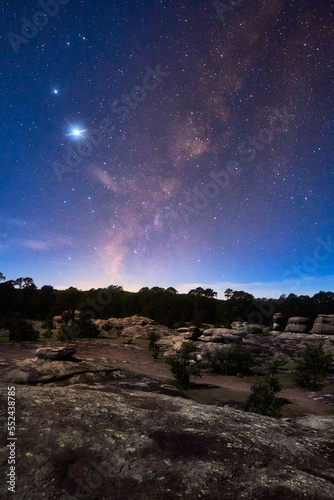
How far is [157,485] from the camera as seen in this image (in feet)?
12.7

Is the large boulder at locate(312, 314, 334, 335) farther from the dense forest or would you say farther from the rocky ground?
the rocky ground

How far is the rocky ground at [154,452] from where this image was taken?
378 cm

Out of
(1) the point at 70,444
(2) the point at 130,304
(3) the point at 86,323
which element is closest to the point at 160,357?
(3) the point at 86,323

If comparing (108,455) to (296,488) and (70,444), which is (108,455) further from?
(296,488)

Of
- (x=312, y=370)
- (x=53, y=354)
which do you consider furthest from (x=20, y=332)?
(x=312, y=370)

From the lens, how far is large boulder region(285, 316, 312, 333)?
69.4 m

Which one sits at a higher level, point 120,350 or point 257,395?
point 257,395

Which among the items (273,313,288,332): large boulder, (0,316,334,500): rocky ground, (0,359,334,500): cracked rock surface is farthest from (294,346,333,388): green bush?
(273,313,288,332): large boulder

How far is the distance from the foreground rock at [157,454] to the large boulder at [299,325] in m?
73.1

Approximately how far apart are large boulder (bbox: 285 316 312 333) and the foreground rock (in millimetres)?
73058

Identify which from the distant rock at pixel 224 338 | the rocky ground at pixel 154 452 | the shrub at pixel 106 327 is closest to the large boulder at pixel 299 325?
the distant rock at pixel 224 338

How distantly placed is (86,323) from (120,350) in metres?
14.6

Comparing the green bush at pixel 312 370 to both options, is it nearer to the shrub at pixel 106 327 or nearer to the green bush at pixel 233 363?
the green bush at pixel 233 363

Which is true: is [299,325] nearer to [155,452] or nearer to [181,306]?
[181,306]
